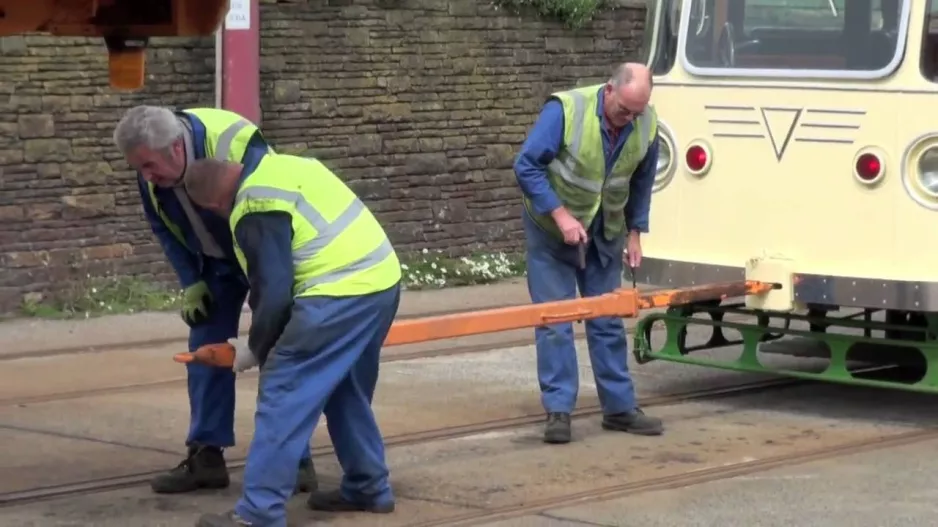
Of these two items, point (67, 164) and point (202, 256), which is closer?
point (202, 256)

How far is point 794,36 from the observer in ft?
29.2

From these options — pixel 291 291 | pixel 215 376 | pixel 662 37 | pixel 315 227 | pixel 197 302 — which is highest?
pixel 662 37

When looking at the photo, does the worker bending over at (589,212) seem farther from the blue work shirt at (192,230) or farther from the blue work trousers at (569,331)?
the blue work shirt at (192,230)

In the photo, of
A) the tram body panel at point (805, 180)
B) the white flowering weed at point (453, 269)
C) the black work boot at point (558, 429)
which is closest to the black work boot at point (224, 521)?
the black work boot at point (558, 429)

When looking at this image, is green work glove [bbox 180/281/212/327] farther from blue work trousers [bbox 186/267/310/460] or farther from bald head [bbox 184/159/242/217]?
bald head [bbox 184/159/242/217]

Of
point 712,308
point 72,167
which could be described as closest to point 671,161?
point 712,308

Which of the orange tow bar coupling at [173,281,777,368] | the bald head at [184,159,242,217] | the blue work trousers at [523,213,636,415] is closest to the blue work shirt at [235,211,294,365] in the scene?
the bald head at [184,159,242,217]

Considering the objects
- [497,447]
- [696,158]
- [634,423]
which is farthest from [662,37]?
[497,447]

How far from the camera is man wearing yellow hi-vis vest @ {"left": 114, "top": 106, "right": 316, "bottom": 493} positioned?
6355mm

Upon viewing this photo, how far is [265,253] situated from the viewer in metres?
6.00

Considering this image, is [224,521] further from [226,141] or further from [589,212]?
[589,212]

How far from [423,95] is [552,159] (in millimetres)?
6240

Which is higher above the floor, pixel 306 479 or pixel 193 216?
pixel 193 216

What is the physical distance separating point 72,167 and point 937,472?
21.8ft
